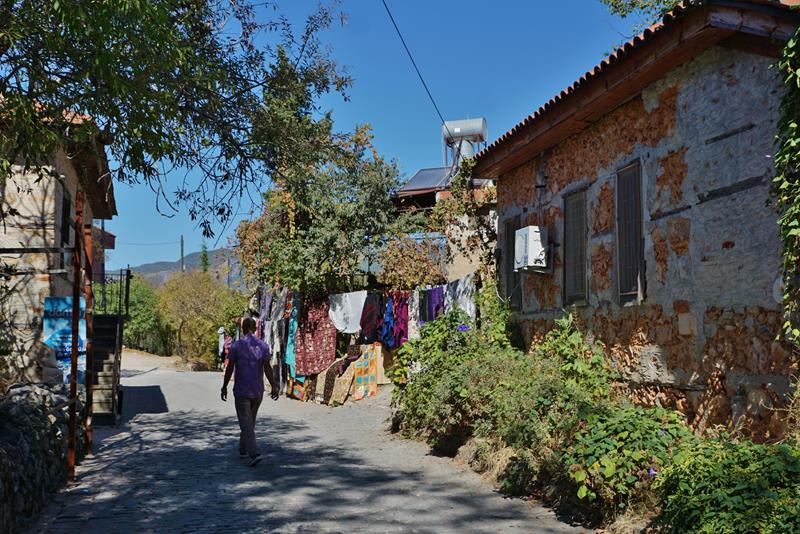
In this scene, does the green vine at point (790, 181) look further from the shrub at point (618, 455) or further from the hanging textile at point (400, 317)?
the hanging textile at point (400, 317)

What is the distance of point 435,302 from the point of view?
1523 cm

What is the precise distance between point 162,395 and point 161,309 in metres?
35.2

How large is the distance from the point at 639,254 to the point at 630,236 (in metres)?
0.37

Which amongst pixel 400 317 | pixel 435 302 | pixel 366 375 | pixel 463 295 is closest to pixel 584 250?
pixel 463 295

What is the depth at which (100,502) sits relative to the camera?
23.8ft

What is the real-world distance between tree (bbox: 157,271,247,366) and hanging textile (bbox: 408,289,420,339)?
29.9 metres

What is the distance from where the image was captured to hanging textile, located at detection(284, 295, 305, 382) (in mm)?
20438

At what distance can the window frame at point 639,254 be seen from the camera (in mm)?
8008

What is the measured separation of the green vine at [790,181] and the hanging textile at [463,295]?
7.69 meters

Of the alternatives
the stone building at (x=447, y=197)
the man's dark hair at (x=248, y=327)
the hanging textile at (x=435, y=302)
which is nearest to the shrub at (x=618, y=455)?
the man's dark hair at (x=248, y=327)

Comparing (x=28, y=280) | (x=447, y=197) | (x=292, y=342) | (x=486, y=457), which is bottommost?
(x=486, y=457)

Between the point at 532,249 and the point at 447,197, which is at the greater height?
the point at 447,197

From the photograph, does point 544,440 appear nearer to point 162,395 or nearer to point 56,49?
point 56,49

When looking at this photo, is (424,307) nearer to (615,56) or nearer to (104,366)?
(104,366)
